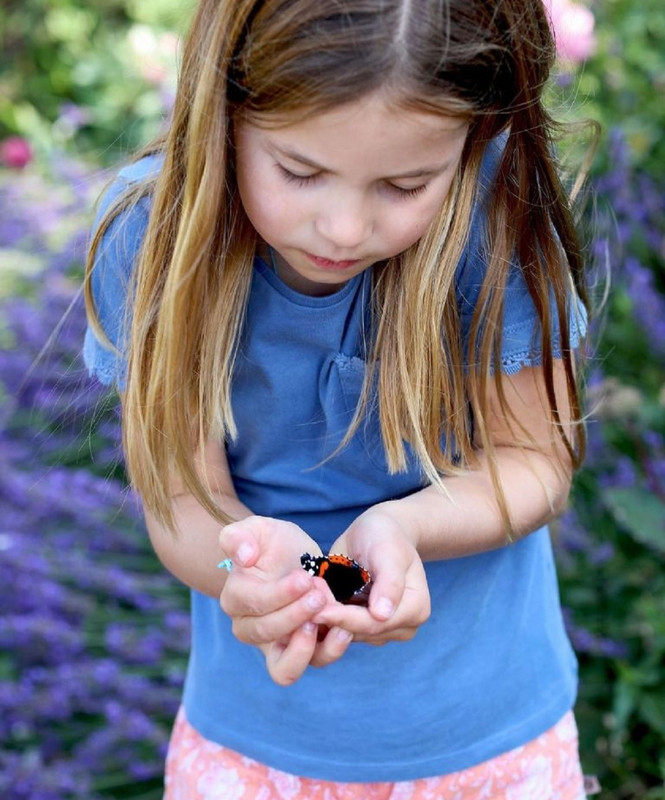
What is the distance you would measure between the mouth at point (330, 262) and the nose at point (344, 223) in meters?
0.04

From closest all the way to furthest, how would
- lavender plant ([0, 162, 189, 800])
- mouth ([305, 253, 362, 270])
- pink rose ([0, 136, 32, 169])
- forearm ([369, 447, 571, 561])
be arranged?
mouth ([305, 253, 362, 270]) → forearm ([369, 447, 571, 561]) → lavender plant ([0, 162, 189, 800]) → pink rose ([0, 136, 32, 169])

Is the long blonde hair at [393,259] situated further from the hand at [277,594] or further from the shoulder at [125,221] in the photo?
the hand at [277,594]

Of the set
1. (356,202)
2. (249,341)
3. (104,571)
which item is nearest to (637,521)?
(104,571)

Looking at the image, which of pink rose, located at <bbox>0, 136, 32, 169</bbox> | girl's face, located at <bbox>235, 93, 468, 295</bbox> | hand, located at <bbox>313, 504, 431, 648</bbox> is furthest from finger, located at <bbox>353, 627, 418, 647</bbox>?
pink rose, located at <bbox>0, 136, 32, 169</bbox>

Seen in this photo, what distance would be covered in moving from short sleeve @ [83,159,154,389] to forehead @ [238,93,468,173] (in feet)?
0.79

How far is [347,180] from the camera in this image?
39.0 inches

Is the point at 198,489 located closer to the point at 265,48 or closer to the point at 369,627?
the point at 369,627

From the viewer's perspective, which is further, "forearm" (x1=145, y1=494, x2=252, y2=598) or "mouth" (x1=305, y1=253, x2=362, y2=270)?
"forearm" (x1=145, y1=494, x2=252, y2=598)

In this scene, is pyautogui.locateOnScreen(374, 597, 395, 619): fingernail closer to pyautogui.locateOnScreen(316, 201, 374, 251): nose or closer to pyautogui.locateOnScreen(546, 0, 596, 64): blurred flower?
pyautogui.locateOnScreen(316, 201, 374, 251): nose

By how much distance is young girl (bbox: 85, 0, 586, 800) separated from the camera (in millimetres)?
994

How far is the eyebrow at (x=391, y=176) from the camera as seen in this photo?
99 cm

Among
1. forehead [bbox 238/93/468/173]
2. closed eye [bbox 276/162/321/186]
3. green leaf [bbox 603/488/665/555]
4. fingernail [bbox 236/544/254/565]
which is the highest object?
forehead [bbox 238/93/468/173]

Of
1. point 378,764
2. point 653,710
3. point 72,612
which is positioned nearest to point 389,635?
point 378,764

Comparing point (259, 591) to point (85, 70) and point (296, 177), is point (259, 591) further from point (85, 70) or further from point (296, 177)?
point (85, 70)
